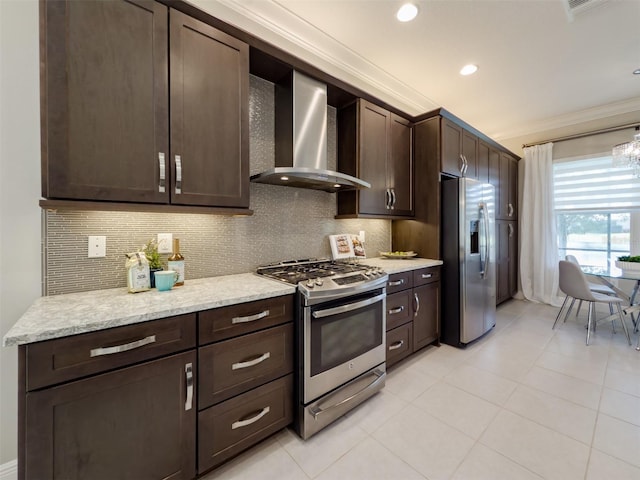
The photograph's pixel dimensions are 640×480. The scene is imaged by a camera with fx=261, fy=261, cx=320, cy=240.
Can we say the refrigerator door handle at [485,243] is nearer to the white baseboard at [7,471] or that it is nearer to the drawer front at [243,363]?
the drawer front at [243,363]

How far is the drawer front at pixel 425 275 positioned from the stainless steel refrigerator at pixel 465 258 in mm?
165

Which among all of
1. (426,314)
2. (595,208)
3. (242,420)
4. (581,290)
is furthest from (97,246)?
(595,208)

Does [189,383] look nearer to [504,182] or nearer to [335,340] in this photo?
[335,340]

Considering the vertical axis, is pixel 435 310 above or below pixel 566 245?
below

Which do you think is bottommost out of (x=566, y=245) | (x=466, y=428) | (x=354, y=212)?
(x=466, y=428)

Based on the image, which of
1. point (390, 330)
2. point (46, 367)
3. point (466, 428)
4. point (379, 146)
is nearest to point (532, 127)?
point (379, 146)

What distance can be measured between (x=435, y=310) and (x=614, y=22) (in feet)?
9.58

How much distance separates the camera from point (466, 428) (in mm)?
1649

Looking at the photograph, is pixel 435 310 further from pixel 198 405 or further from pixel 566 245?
pixel 566 245

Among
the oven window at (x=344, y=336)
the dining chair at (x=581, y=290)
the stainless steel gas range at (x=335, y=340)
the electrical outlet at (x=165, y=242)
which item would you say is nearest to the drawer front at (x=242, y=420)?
the stainless steel gas range at (x=335, y=340)

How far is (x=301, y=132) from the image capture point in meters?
2.04

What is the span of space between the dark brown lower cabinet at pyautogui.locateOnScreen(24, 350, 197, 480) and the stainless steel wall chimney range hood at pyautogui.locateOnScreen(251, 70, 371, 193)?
1.36 meters

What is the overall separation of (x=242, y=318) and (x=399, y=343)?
156 centimetres

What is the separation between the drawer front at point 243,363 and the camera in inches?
48.9
